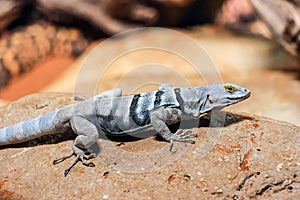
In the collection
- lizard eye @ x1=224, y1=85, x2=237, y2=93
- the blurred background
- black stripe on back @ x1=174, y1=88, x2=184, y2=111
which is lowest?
the blurred background

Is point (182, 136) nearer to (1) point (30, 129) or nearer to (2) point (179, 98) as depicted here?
(2) point (179, 98)

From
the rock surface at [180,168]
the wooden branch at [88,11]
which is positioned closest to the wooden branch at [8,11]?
the wooden branch at [88,11]

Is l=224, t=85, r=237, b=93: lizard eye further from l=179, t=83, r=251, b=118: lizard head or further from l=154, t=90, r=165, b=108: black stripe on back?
l=154, t=90, r=165, b=108: black stripe on back

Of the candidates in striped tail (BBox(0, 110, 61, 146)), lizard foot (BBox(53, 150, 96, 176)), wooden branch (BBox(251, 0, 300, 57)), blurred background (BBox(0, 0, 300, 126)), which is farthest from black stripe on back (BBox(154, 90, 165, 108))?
wooden branch (BBox(251, 0, 300, 57))

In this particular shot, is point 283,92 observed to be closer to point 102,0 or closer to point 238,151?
point 238,151

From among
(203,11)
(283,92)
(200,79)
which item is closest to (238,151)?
(283,92)

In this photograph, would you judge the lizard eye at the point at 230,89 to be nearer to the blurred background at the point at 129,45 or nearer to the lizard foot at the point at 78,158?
the lizard foot at the point at 78,158
